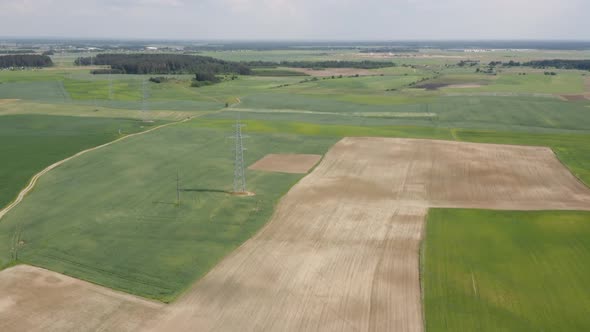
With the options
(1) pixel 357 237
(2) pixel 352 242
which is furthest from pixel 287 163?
(2) pixel 352 242

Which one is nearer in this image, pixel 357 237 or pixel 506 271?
pixel 506 271

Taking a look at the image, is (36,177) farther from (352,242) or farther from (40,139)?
(352,242)

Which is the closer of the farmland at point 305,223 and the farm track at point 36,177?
the farmland at point 305,223

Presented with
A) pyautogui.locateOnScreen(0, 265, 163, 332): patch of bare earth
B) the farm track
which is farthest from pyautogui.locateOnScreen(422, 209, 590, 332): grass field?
the farm track

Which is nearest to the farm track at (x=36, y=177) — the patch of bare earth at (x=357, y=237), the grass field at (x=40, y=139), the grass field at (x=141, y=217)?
the grass field at (x=40, y=139)

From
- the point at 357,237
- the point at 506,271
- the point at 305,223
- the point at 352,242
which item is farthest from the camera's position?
the point at 305,223

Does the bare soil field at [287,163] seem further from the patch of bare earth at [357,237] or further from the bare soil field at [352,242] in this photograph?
the patch of bare earth at [357,237]

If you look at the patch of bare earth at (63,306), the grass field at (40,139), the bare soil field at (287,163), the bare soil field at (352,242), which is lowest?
the patch of bare earth at (63,306)
